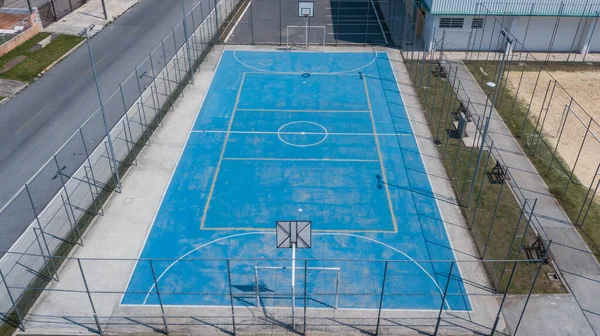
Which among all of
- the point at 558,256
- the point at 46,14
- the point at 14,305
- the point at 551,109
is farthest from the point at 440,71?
the point at 46,14

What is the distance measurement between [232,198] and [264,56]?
2048 cm

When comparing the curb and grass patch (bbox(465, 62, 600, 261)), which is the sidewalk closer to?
the curb

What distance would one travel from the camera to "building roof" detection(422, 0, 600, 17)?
142 feet

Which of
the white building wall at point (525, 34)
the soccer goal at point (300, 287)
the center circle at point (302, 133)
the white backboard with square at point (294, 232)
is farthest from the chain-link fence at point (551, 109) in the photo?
the soccer goal at point (300, 287)

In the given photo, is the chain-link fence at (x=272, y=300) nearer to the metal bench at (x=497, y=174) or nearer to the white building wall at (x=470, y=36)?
the metal bench at (x=497, y=174)

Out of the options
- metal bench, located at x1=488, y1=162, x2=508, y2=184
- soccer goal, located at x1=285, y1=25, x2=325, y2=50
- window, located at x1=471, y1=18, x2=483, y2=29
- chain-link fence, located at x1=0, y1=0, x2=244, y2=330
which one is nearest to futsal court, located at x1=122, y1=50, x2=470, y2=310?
chain-link fence, located at x1=0, y1=0, x2=244, y2=330

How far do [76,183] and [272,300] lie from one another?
453 inches

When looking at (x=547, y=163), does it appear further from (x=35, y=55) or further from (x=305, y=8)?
(x=35, y=55)

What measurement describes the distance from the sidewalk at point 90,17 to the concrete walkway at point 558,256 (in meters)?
38.9

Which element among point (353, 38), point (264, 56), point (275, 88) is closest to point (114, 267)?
point (275, 88)

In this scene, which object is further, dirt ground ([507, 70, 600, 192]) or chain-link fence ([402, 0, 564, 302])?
dirt ground ([507, 70, 600, 192])

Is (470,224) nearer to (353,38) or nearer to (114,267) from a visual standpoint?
(114,267)

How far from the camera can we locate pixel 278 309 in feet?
71.4

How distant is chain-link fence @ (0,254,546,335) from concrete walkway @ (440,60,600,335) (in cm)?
124
